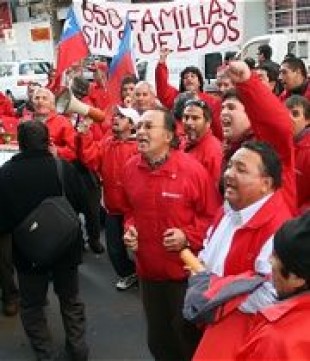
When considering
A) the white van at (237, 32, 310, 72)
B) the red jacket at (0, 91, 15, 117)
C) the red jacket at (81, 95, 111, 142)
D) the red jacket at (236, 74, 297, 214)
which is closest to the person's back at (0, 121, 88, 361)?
the red jacket at (236, 74, 297, 214)

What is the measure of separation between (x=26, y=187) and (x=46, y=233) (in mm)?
301

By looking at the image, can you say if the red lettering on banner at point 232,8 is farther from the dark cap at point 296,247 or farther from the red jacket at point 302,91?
the dark cap at point 296,247

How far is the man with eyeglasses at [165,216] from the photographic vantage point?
3.63 meters

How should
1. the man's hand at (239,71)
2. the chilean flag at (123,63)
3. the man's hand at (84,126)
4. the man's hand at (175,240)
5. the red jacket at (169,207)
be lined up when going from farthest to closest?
the chilean flag at (123,63)
the man's hand at (84,126)
the red jacket at (169,207)
the man's hand at (175,240)
the man's hand at (239,71)

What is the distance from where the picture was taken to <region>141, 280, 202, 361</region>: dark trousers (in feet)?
12.2

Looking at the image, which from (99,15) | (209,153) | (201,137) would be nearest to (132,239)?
(209,153)

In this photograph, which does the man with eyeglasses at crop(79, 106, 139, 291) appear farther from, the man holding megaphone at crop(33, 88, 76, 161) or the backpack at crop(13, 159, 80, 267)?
the backpack at crop(13, 159, 80, 267)

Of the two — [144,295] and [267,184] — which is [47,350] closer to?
[144,295]

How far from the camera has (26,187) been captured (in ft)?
13.4

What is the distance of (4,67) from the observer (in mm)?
25609

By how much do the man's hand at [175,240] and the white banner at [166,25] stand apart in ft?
14.7

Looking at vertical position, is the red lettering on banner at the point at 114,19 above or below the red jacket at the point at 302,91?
above

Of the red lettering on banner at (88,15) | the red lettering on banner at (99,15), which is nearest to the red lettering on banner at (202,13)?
the red lettering on banner at (99,15)

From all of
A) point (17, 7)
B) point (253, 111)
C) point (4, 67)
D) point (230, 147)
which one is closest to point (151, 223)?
point (230, 147)
